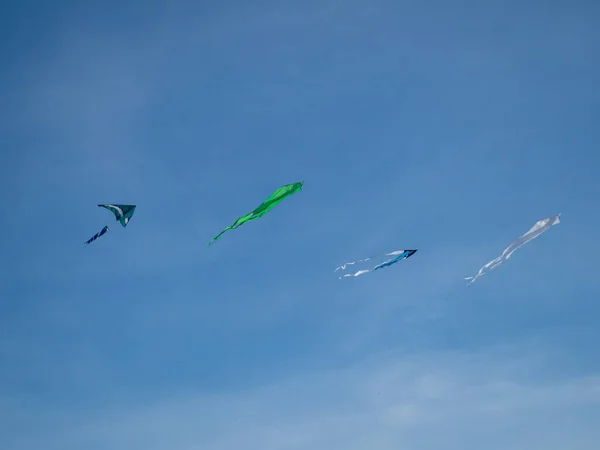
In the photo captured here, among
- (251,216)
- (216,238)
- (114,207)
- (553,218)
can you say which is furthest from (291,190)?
(553,218)

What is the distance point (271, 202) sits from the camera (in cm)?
3428

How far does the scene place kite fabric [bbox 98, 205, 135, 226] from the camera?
35656 millimetres

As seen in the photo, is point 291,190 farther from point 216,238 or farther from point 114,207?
point 114,207

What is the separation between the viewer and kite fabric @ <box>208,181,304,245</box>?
1298 inches

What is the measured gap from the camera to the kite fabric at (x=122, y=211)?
3566cm

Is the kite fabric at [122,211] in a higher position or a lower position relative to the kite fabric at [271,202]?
higher

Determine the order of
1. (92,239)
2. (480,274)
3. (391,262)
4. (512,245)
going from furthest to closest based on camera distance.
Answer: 1. (92,239)
2. (391,262)
3. (512,245)
4. (480,274)

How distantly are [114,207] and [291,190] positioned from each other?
507 inches

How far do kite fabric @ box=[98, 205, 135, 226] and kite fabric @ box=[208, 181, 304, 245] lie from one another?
877cm

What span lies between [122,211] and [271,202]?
11071 mm

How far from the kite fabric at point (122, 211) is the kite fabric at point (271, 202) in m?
8.77

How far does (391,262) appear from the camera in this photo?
1238 inches

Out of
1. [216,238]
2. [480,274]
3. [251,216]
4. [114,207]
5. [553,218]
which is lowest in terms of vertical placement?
[480,274]

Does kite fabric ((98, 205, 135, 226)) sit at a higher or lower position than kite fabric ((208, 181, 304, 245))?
higher
